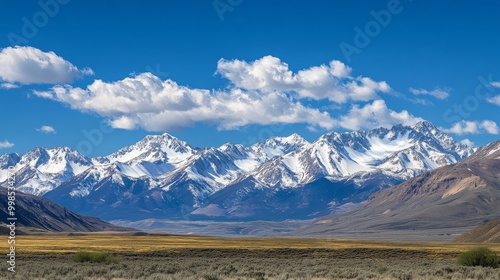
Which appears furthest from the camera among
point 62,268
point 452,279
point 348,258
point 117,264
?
point 348,258

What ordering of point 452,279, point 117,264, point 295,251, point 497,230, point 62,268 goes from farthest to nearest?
point 497,230
point 295,251
point 117,264
point 62,268
point 452,279

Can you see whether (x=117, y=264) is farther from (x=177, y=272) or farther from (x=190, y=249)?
(x=190, y=249)

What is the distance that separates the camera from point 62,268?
2394 inches

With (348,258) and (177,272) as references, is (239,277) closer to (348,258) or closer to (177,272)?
(177,272)

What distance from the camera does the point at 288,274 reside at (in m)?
61.0

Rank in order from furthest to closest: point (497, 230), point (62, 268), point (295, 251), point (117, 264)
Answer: point (497, 230), point (295, 251), point (117, 264), point (62, 268)

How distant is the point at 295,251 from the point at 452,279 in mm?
44245

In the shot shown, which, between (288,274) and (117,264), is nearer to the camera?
(288,274)

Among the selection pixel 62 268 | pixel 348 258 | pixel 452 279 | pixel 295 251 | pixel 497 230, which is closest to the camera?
pixel 452 279

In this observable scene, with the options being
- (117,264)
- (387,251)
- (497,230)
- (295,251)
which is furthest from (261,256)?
(497,230)

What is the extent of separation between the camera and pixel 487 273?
201 ft

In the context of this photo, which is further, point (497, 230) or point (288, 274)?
point (497, 230)

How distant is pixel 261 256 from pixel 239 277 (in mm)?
35159

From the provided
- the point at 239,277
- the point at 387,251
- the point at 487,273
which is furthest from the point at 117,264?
the point at 387,251
